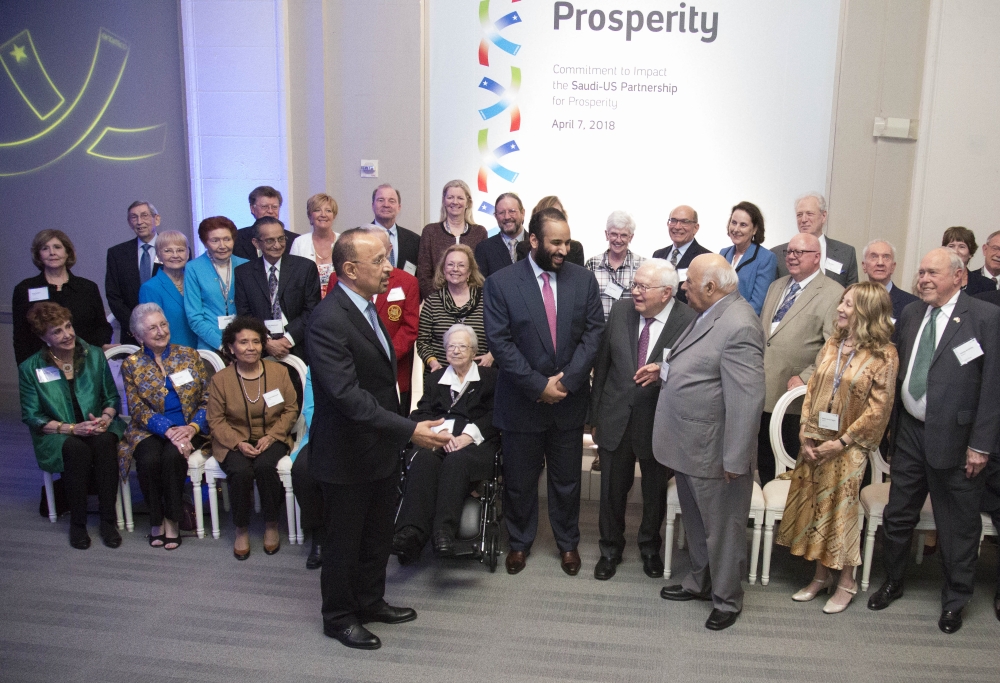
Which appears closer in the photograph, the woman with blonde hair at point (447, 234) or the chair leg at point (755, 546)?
the chair leg at point (755, 546)

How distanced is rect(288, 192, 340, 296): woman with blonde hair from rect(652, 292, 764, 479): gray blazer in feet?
7.74

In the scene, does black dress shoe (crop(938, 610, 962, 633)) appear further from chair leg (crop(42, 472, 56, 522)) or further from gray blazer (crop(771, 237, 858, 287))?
chair leg (crop(42, 472, 56, 522))

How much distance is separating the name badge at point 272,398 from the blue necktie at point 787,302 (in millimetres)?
2646

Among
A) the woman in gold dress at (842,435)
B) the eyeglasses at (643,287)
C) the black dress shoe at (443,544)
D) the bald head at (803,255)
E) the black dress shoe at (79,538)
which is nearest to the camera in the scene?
the woman in gold dress at (842,435)

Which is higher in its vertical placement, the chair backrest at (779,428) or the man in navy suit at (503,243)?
the man in navy suit at (503,243)

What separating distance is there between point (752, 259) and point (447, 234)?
A: 189 centimetres

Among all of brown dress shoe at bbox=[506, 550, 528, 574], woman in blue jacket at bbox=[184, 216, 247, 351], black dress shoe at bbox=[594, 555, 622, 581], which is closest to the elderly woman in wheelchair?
brown dress shoe at bbox=[506, 550, 528, 574]

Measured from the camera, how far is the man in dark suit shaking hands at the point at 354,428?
2.70 metres

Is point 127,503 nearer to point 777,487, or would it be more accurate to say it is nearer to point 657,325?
point 657,325

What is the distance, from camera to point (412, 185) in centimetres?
592

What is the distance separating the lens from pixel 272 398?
394 cm

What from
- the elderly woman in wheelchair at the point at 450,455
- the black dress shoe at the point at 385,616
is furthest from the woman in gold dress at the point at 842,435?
the black dress shoe at the point at 385,616

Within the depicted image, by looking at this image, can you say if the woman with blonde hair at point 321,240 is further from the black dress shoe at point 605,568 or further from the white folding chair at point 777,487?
the white folding chair at point 777,487

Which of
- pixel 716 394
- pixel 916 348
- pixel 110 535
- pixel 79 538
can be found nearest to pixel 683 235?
pixel 916 348
